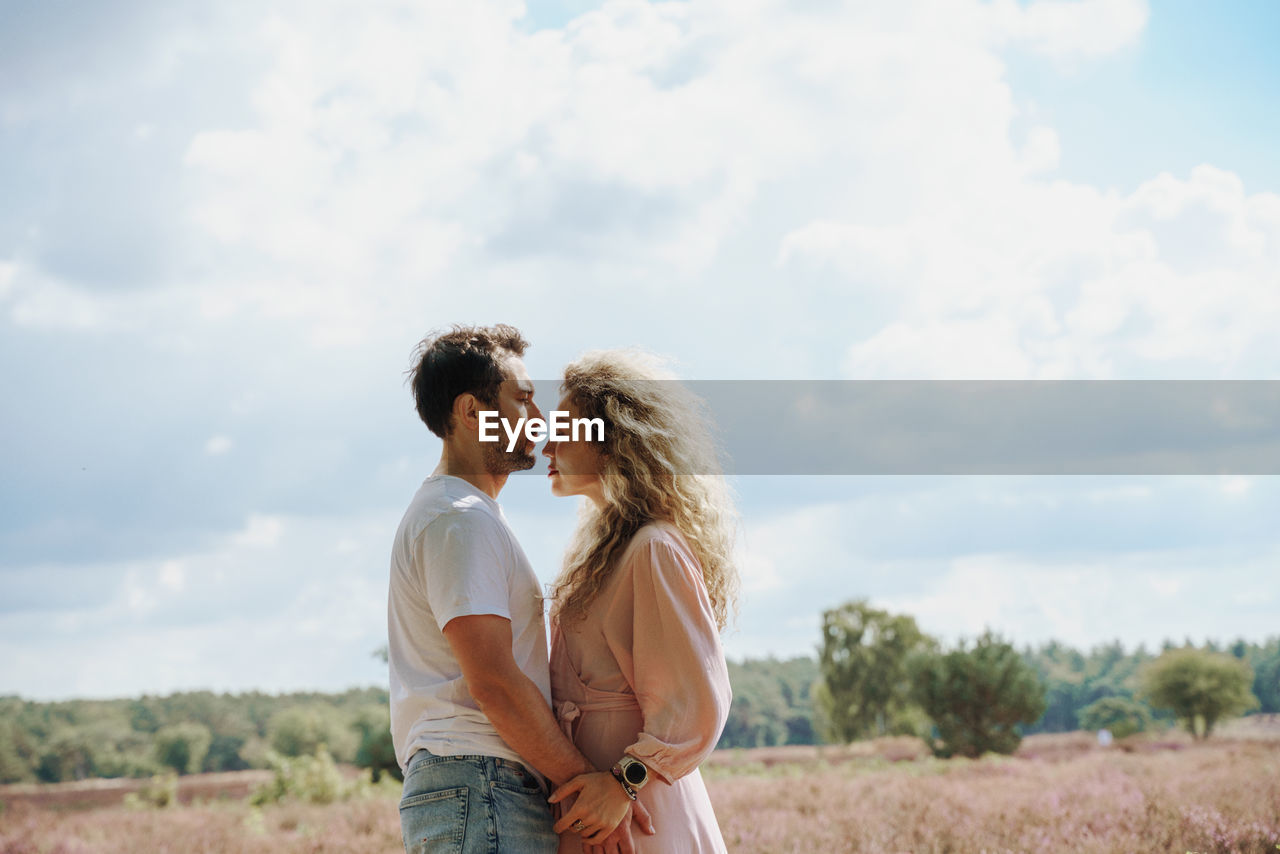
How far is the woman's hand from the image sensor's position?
1885mm

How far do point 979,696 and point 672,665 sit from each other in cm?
1179

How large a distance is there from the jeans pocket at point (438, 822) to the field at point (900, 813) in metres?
3.83

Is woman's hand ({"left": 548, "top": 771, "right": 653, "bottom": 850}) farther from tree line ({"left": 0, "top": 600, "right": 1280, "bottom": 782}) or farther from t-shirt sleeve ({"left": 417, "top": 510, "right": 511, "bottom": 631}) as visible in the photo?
tree line ({"left": 0, "top": 600, "right": 1280, "bottom": 782})

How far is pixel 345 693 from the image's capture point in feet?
45.1

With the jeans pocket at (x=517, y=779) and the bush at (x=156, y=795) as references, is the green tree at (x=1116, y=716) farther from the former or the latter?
the jeans pocket at (x=517, y=779)

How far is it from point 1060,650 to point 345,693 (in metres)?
15.6

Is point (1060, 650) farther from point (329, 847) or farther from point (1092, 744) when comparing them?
point (329, 847)

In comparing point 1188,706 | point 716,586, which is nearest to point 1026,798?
point 716,586

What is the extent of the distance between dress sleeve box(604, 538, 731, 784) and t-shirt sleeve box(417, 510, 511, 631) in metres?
0.29

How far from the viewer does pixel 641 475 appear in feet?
7.10

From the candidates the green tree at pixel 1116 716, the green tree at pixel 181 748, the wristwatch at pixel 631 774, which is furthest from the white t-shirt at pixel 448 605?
the green tree at pixel 1116 716

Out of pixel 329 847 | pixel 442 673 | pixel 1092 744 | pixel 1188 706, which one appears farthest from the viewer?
pixel 1188 706

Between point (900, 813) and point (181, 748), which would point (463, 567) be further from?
point (181, 748)

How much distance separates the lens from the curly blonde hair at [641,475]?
214 cm
